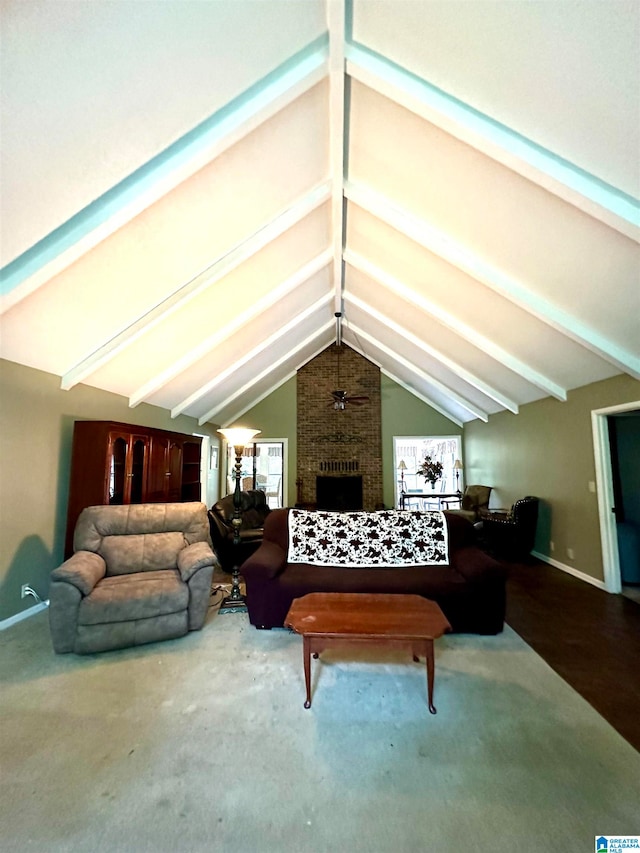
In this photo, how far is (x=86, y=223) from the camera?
2.29 m

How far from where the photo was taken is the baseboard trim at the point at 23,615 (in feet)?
9.70

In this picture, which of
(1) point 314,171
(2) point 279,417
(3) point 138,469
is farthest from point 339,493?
(1) point 314,171

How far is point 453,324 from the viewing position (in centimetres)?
422

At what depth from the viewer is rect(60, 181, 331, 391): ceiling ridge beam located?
3.20 metres

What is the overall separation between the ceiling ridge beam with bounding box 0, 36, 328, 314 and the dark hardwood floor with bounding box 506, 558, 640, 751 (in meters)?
3.96

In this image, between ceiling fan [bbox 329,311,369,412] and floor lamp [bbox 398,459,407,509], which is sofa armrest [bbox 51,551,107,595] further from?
floor lamp [bbox 398,459,407,509]

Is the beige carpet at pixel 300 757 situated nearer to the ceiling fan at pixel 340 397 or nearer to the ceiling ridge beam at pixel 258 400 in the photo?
the ceiling fan at pixel 340 397

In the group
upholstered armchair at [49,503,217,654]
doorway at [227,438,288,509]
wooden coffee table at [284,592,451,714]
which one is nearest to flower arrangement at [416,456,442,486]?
doorway at [227,438,288,509]

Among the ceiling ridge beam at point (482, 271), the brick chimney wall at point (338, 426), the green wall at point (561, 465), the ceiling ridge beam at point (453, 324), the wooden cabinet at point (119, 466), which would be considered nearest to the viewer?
the ceiling ridge beam at point (482, 271)

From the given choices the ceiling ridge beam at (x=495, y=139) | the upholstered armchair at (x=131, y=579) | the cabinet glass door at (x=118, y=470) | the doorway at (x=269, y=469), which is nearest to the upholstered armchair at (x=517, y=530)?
the ceiling ridge beam at (x=495, y=139)

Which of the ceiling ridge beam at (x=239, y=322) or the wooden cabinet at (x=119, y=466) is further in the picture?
the ceiling ridge beam at (x=239, y=322)

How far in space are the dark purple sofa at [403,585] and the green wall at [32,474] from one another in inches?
79.7

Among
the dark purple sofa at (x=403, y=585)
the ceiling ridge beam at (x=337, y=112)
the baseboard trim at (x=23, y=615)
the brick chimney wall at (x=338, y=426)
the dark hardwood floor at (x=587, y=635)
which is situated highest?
the ceiling ridge beam at (x=337, y=112)

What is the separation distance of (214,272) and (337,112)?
62.2 inches
